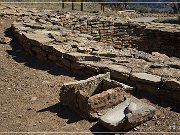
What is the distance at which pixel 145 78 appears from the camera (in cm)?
527

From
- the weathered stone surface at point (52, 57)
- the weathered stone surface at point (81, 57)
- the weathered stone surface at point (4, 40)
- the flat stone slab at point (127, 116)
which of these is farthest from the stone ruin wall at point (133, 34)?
the flat stone slab at point (127, 116)

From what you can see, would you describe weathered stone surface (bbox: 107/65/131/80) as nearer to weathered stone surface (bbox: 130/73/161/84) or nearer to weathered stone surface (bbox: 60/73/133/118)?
weathered stone surface (bbox: 130/73/161/84)

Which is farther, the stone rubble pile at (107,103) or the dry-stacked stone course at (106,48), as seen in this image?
the dry-stacked stone course at (106,48)

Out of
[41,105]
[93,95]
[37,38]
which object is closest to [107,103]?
[93,95]

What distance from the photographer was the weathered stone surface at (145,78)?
5.20 metres

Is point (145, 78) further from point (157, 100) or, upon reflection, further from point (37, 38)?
point (37, 38)

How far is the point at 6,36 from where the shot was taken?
8.85 metres

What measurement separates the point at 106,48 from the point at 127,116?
2.98m

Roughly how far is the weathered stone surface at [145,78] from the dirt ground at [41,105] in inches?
8.7

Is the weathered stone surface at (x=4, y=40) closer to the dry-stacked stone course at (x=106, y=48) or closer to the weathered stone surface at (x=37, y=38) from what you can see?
the dry-stacked stone course at (x=106, y=48)

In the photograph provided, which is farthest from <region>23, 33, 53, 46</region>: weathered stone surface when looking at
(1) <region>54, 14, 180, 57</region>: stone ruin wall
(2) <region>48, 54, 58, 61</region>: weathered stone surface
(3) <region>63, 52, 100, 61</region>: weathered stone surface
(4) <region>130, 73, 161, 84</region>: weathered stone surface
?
(4) <region>130, 73, 161, 84</region>: weathered stone surface

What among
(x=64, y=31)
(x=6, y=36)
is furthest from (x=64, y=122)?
(x=6, y=36)

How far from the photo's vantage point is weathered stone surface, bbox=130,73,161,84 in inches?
205

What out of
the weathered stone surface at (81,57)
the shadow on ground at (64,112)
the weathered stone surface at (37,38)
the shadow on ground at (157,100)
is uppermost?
the weathered stone surface at (37,38)
